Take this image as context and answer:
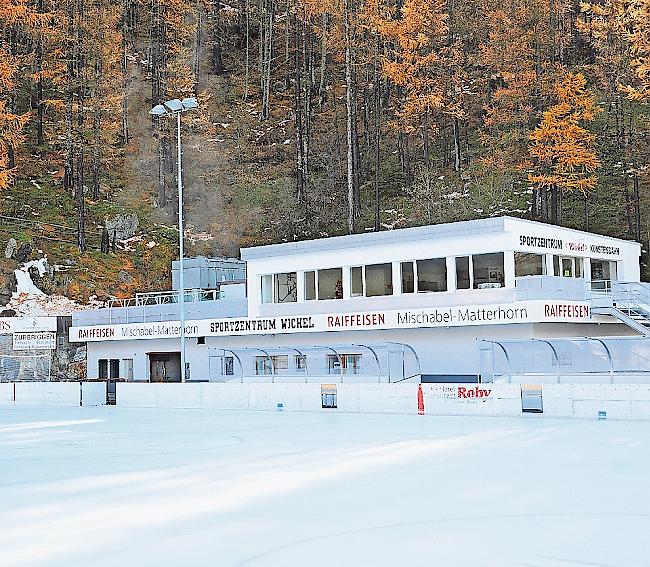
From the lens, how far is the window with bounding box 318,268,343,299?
146ft

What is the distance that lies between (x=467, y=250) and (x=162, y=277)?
29.6m

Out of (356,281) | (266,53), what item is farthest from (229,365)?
(266,53)

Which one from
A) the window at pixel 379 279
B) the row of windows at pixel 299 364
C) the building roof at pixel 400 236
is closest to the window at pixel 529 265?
the building roof at pixel 400 236

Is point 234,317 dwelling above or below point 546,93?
below

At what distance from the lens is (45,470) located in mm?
18953

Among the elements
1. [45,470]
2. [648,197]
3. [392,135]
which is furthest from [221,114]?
[45,470]

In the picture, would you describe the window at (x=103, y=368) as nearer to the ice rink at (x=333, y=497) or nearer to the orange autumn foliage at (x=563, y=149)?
the orange autumn foliage at (x=563, y=149)

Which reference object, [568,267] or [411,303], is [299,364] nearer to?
[411,303]

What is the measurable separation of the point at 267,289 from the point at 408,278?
325 inches

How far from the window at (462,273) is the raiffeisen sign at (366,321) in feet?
4.01

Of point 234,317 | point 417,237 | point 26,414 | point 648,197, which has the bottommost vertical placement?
point 26,414

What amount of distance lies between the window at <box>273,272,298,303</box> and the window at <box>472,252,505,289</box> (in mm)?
9781

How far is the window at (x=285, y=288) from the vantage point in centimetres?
4644

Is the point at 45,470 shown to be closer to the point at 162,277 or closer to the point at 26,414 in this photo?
the point at 26,414
